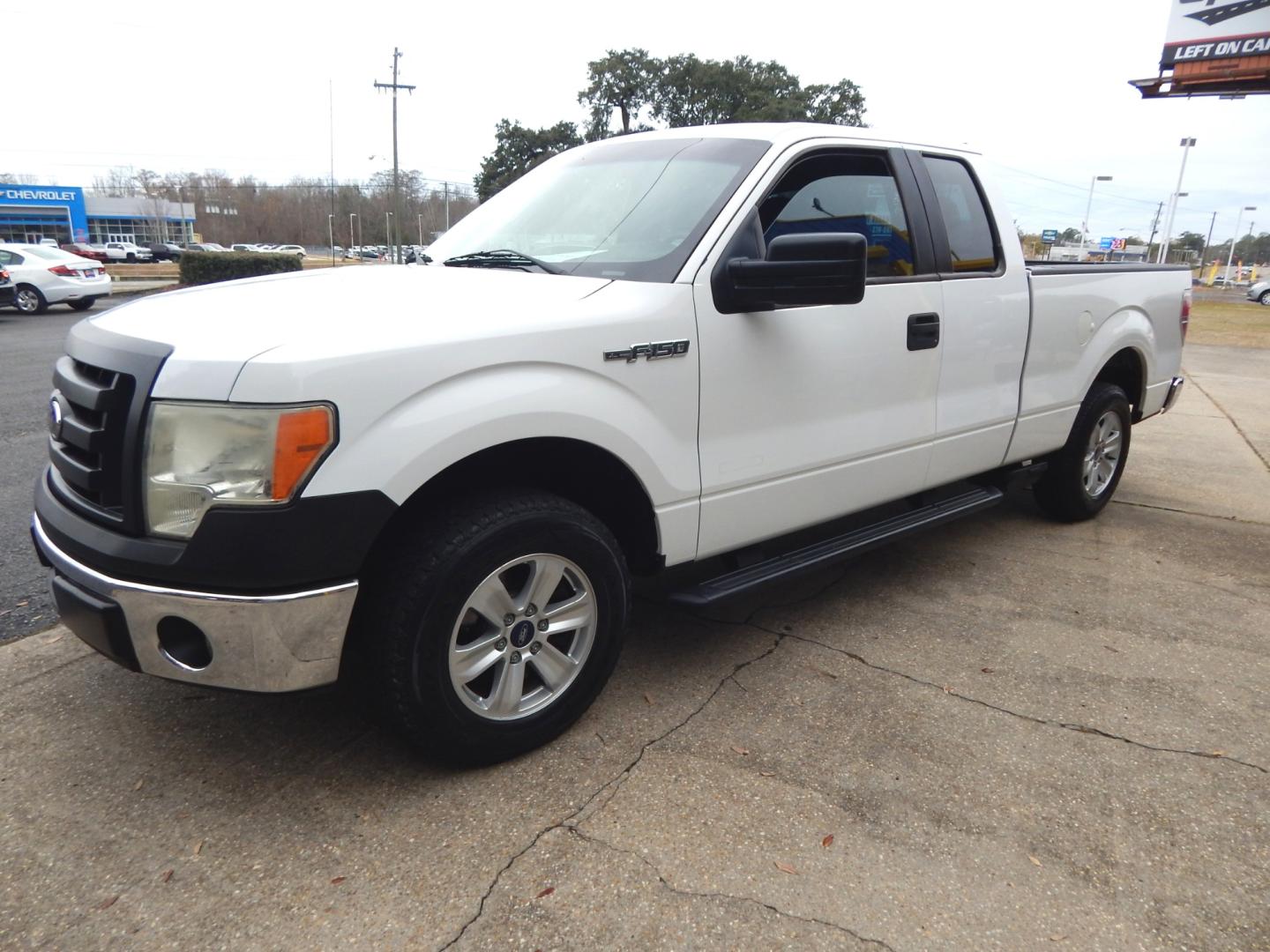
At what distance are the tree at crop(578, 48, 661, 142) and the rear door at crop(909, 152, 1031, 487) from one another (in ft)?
151

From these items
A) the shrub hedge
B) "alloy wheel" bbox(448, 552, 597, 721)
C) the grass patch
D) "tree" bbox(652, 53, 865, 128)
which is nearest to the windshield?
"alloy wheel" bbox(448, 552, 597, 721)

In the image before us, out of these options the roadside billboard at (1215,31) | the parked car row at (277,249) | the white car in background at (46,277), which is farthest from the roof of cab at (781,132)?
the parked car row at (277,249)

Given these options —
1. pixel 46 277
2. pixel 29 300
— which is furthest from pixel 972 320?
pixel 29 300

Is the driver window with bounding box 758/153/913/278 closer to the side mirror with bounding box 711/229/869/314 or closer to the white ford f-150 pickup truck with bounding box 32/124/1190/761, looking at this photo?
the white ford f-150 pickup truck with bounding box 32/124/1190/761

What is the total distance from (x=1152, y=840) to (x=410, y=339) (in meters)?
2.41

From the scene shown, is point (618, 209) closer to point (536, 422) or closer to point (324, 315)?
point (536, 422)

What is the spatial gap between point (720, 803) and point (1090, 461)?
3.61 metres

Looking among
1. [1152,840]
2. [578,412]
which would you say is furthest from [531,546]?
[1152,840]

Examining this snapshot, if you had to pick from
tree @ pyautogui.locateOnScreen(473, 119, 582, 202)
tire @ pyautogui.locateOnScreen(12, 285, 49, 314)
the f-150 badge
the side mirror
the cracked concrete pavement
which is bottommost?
the cracked concrete pavement

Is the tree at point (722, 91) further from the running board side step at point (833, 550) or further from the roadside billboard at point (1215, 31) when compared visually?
the running board side step at point (833, 550)

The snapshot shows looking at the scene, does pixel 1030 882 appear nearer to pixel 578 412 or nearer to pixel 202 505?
pixel 578 412

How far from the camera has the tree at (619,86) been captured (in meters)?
47.3

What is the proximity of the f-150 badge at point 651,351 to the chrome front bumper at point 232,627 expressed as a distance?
100cm

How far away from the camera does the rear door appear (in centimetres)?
375
